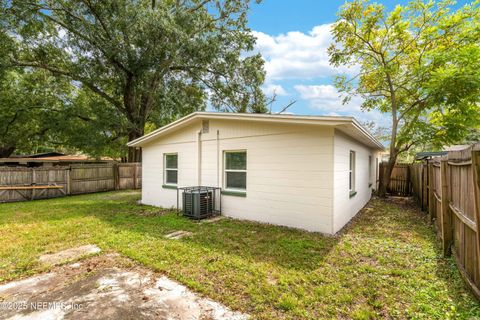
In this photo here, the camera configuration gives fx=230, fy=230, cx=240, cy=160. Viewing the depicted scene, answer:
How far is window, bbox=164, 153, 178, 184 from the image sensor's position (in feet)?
27.8

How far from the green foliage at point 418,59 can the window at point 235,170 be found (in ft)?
25.3

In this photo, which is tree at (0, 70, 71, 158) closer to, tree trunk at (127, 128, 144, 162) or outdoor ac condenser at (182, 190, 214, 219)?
tree trunk at (127, 128, 144, 162)

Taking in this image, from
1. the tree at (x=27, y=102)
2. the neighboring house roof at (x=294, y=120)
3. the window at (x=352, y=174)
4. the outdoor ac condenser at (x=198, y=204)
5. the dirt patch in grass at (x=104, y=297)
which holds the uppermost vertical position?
the tree at (x=27, y=102)

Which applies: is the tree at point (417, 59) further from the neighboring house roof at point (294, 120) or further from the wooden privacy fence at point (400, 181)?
the neighboring house roof at point (294, 120)

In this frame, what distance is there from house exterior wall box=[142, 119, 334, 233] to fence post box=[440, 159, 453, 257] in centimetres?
189

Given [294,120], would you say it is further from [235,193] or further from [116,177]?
[116,177]

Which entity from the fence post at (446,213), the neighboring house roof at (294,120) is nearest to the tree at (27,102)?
the neighboring house roof at (294,120)

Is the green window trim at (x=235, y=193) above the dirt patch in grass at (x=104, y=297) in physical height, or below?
above

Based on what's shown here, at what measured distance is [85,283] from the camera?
321cm

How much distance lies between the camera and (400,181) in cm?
1227

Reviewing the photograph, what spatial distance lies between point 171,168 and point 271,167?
14.0 feet

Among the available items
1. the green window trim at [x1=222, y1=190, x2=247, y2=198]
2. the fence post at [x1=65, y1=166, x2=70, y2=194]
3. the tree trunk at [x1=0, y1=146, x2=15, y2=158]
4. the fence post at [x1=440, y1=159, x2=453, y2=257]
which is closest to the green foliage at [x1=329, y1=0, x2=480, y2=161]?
the fence post at [x1=440, y1=159, x2=453, y2=257]

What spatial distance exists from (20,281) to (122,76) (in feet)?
46.6

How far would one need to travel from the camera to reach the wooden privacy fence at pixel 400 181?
39.3 feet
